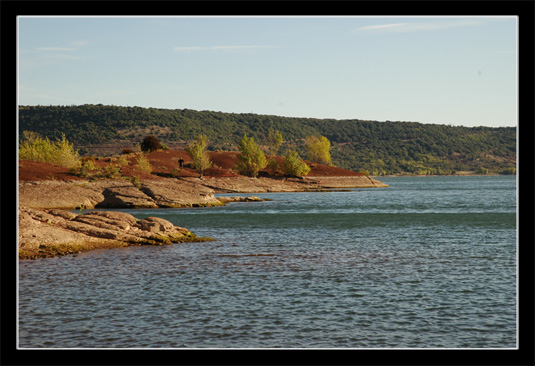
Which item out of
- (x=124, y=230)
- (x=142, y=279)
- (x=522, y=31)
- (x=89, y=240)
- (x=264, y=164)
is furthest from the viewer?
(x=264, y=164)

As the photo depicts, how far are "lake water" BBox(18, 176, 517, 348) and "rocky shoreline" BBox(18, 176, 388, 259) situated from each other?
6.12 ft

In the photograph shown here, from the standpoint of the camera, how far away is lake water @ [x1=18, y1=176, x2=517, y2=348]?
1543cm

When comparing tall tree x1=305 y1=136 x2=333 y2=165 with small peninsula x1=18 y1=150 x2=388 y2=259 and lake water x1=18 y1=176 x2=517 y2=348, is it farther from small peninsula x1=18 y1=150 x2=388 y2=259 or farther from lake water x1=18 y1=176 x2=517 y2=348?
lake water x1=18 y1=176 x2=517 y2=348

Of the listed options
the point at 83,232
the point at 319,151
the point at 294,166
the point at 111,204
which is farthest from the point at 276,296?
the point at 319,151

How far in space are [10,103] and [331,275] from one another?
19188 millimetres

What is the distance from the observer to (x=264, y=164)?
140500 millimetres

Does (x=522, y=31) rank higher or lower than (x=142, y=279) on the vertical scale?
higher

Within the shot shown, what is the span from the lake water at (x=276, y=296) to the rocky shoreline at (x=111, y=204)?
1.86 m

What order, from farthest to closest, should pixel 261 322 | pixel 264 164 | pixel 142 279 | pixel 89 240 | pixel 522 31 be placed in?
pixel 264 164 → pixel 89 240 → pixel 142 279 → pixel 261 322 → pixel 522 31

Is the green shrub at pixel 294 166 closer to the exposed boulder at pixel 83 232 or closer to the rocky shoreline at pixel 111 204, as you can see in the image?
the rocky shoreline at pixel 111 204

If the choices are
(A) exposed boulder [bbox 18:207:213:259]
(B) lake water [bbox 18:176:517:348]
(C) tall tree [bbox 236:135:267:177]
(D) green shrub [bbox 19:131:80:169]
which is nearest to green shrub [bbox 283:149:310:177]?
(C) tall tree [bbox 236:135:267:177]

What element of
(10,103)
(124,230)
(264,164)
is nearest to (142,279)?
(124,230)

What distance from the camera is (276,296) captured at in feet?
67.9

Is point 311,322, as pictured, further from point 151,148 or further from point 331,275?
point 151,148
